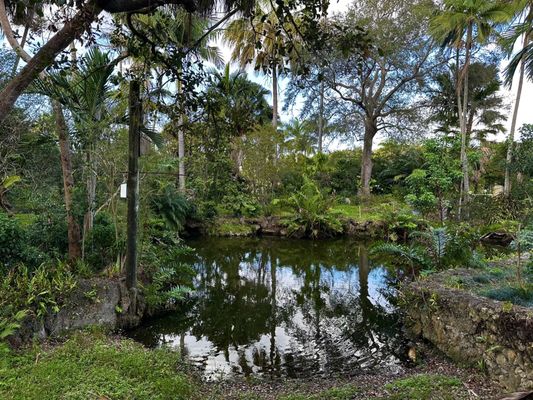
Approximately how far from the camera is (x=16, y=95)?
86.8 inches

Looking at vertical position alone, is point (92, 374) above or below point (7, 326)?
below

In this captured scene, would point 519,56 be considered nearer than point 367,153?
Yes

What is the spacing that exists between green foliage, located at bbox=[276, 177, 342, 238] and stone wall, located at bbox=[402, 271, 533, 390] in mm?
9253

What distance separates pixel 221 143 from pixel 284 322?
380cm

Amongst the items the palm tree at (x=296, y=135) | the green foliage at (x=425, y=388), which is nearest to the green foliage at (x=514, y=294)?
the green foliage at (x=425, y=388)

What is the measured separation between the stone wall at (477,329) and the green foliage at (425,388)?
1.57 ft

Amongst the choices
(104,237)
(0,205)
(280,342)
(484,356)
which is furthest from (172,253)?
→ (484,356)

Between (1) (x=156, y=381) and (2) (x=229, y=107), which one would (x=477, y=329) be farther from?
(2) (x=229, y=107)

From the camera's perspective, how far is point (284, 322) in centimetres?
626

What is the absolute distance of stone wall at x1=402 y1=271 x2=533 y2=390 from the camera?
11.4 feet

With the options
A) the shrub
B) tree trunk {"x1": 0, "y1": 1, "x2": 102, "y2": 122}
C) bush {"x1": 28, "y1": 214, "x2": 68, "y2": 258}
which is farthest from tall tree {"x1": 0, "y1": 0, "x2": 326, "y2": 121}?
bush {"x1": 28, "y1": 214, "x2": 68, "y2": 258}

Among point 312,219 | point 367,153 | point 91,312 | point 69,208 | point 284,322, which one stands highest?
point 367,153

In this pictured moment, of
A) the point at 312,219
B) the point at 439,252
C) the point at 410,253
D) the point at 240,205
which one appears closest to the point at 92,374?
the point at 410,253

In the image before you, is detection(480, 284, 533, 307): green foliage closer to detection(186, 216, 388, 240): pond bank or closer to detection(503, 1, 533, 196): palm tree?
detection(186, 216, 388, 240): pond bank
